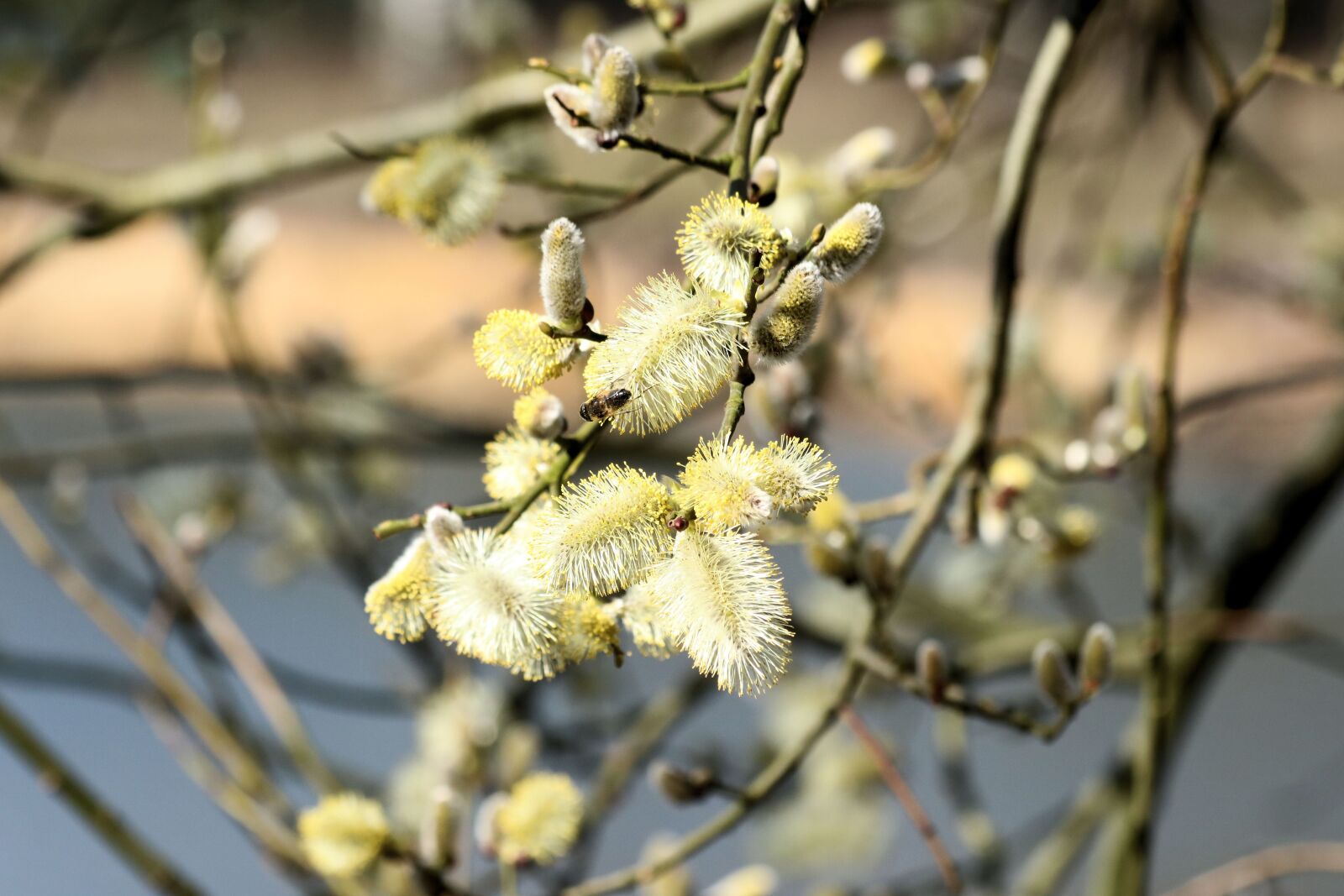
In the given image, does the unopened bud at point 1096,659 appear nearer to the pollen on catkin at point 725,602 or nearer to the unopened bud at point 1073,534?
the unopened bud at point 1073,534

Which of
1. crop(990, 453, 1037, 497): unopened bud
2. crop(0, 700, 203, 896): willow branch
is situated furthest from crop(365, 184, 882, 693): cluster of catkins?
crop(0, 700, 203, 896): willow branch

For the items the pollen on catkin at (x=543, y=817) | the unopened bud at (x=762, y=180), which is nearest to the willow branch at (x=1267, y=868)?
the pollen on catkin at (x=543, y=817)

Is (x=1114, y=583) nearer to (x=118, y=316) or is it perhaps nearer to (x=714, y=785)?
(x=714, y=785)

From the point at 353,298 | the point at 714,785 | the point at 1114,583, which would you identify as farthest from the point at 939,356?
the point at 714,785

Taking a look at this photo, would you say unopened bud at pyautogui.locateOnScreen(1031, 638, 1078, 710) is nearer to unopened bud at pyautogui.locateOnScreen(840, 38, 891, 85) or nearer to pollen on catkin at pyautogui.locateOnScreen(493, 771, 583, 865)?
pollen on catkin at pyautogui.locateOnScreen(493, 771, 583, 865)

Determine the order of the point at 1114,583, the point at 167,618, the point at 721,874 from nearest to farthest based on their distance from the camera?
the point at 167,618
the point at 721,874
the point at 1114,583
